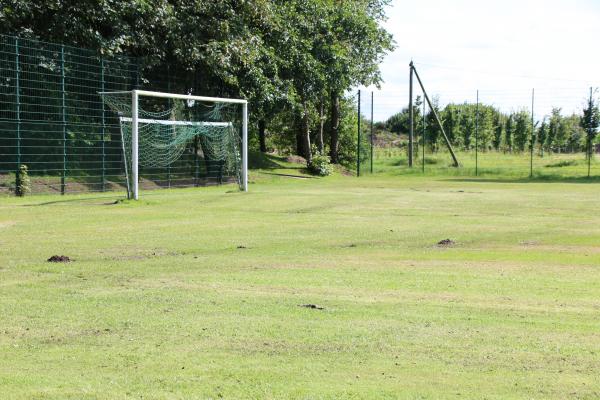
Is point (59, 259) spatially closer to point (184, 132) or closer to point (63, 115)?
point (63, 115)

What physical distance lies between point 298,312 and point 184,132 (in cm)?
1909

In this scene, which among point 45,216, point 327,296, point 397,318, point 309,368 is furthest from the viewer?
point 45,216

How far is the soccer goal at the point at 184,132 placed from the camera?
2355 cm

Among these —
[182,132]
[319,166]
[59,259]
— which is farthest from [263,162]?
[59,259]

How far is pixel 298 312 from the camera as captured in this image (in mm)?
6383

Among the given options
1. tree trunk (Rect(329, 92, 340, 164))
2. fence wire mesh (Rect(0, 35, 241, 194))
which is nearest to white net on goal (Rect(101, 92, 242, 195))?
fence wire mesh (Rect(0, 35, 241, 194))

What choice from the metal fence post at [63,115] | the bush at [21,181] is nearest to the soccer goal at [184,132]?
the metal fence post at [63,115]

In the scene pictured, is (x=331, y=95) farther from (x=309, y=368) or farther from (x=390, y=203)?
(x=309, y=368)

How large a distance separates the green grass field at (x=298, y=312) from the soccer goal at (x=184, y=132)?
10.4m

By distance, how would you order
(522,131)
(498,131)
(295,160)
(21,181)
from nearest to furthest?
(21,181) → (295,160) → (522,131) → (498,131)

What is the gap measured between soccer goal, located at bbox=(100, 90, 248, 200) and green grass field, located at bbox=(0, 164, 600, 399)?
10403mm

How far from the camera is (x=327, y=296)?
7.11 metres

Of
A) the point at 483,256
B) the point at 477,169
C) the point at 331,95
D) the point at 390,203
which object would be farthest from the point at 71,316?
the point at 331,95

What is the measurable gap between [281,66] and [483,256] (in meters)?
24.0
